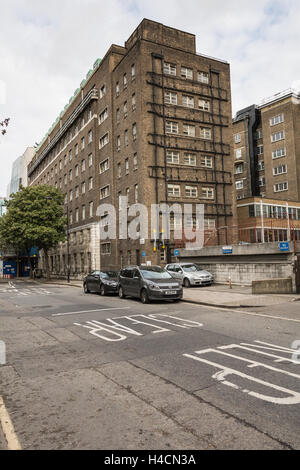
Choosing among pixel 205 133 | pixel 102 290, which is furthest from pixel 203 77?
pixel 102 290

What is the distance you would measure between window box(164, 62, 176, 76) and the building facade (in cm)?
2078

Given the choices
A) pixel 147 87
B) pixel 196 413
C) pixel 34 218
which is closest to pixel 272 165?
pixel 147 87

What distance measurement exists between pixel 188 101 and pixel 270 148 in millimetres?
19667

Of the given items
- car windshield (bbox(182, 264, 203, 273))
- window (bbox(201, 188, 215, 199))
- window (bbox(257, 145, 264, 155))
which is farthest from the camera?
window (bbox(257, 145, 264, 155))

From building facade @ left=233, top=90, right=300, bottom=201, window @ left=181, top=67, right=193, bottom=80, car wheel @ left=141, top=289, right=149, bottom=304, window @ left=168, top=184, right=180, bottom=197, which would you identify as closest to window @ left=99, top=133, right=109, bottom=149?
window @ left=181, top=67, right=193, bottom=80

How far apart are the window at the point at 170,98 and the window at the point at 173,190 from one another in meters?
8.97

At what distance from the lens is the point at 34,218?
4359 centimetres

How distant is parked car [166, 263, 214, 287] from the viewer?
881 inches

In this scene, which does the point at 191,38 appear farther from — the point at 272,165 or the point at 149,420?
the point at 149,420

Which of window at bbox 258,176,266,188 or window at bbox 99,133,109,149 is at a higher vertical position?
window at bbox 99,133,109,149

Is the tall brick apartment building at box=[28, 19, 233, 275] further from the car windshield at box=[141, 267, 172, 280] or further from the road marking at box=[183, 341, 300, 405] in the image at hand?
the road marking at box=[183, 341, 300, 405]

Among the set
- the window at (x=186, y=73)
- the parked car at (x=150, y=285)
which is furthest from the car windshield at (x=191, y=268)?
the window at (x=186, y=73)

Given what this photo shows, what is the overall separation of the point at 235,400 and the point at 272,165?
5274 cm

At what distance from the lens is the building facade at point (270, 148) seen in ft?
164
